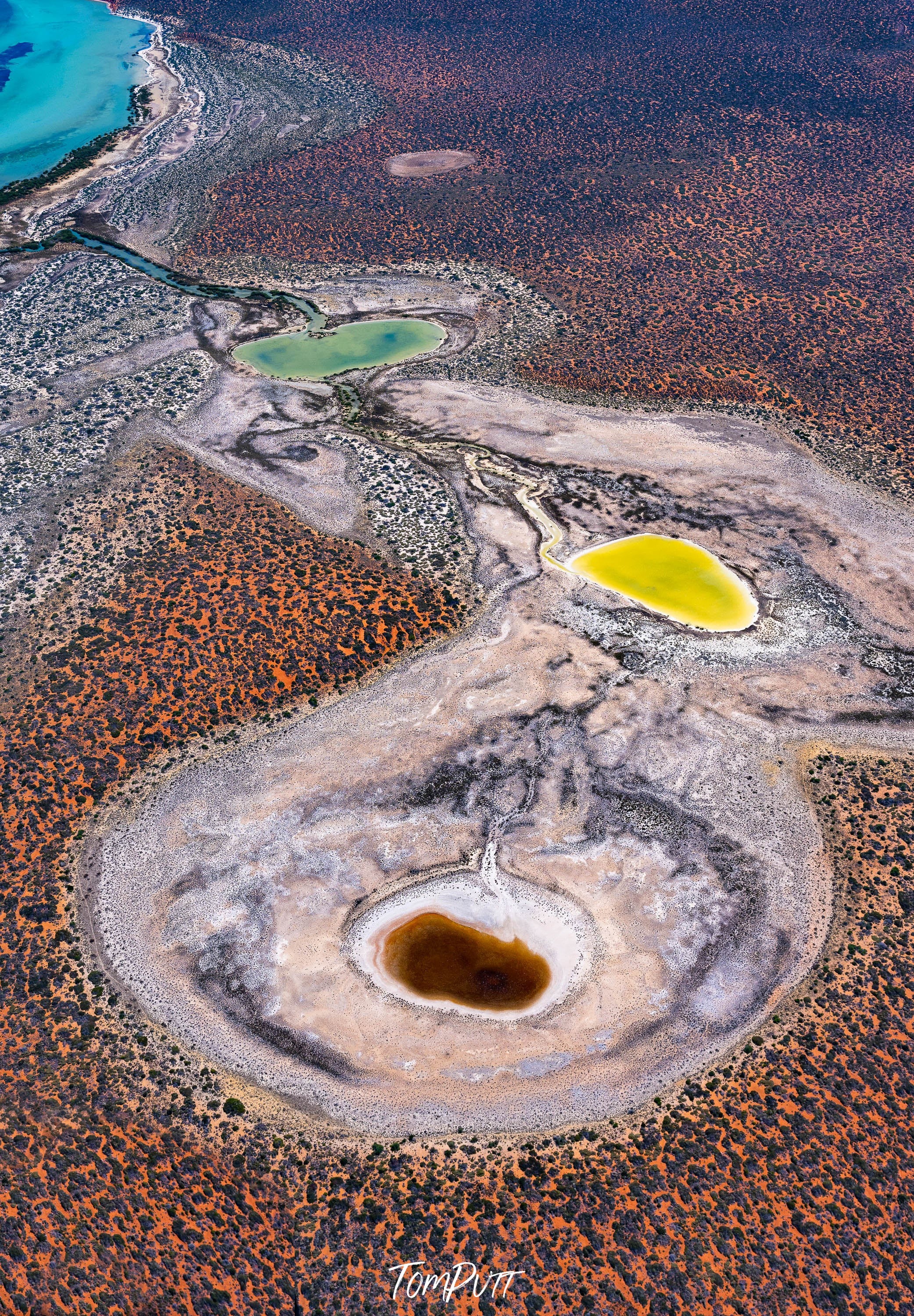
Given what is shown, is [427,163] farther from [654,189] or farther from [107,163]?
[107,163]

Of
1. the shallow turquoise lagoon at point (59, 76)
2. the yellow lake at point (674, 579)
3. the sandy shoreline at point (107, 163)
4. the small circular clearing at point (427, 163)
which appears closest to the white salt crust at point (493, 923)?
the yellow lake at point (674, 579)

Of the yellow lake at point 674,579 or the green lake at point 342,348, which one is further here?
the green lake at point 342,348

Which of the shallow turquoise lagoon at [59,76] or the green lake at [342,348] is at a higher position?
the shallow turquoise lagoon at [59,76]

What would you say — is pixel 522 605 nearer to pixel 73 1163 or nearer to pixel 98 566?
pixel 98 566

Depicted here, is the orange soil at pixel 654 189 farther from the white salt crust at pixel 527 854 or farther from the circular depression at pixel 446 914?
the circular depression at pixel 446 914

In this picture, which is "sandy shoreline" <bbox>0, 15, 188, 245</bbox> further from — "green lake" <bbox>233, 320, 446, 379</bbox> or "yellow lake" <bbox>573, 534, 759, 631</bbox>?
"yellow lake" <bbox>573, 534, 759, 631</bbox>
